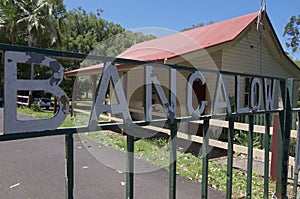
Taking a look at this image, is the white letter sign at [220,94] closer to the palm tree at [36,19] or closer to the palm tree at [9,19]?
the palm tree at [36,19]

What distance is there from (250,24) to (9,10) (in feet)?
55.4

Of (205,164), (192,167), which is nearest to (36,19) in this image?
(192,167)

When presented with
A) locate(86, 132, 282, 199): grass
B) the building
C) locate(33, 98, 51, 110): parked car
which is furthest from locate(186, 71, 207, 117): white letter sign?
locate(33, 98, 51, 110): parked car

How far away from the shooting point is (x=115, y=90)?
45.9 inches

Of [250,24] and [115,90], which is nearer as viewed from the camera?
[115,90]

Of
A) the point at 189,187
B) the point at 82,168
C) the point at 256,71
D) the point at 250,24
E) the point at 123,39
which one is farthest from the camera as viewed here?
the point at 123,39

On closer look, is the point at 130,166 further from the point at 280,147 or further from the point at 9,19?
the point at 9,19

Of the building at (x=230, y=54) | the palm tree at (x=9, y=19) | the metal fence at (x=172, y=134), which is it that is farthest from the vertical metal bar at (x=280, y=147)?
the palm tree at (x=9, y=19)

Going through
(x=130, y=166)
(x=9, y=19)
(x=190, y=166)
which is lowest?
(x=190, y=166)

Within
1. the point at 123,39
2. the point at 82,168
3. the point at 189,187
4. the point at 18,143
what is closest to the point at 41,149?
the point at 18,143

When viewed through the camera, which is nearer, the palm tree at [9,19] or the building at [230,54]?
the building at [230,54]

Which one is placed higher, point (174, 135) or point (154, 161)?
point (174, 135)

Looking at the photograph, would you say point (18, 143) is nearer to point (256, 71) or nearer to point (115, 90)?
point (115, 90)

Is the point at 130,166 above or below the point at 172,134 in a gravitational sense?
below
